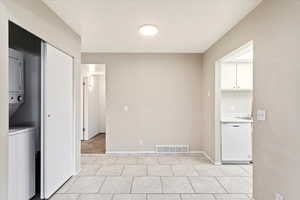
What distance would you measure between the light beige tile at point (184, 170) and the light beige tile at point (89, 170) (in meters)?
1.45

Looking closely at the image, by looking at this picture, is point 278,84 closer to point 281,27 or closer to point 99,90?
point 281,27

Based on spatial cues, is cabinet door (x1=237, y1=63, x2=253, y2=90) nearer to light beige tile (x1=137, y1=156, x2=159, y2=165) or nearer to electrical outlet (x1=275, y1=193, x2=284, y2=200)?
light beige tile (x1=137, y1=156, x2=159, y2=165)

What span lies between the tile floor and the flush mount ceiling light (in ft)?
7.88

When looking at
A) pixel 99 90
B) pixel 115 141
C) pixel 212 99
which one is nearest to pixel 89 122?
pixel 99 90

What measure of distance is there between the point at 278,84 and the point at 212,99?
215cm

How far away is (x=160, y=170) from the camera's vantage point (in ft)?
12.0

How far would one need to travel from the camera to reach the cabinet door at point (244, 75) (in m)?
4.29

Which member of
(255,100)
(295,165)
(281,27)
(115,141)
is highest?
(281,27)

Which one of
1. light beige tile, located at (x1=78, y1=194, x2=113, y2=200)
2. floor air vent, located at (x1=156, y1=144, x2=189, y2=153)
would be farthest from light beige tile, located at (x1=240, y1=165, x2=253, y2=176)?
light beige tile, located at (x1=78, y1=194, x2=113, y2=200)

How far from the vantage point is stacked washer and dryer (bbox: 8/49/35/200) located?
2.15 m

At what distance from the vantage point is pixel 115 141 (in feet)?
15.7

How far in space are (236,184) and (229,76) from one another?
88.0 inches

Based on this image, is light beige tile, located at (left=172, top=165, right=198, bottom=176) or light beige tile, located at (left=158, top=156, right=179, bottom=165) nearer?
light beige tile, located at (left=172, top=165, right=198, bottom=176)

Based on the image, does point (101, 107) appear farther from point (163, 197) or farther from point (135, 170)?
point (163, 197)
